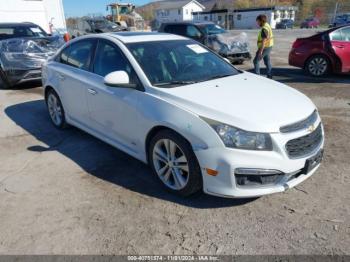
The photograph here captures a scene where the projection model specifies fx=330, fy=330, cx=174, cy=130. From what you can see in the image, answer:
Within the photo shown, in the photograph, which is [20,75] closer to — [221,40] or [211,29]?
[221,40]

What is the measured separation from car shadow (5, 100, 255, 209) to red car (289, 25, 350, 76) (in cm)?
672

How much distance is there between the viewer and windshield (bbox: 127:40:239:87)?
367cm

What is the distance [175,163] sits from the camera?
10.8 ft

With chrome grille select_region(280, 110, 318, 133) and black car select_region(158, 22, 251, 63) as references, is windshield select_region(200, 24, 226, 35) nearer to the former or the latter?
black car select_region(158, 22, 251, 63)

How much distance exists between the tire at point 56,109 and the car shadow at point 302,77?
589 cm

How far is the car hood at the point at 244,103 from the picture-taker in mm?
2912

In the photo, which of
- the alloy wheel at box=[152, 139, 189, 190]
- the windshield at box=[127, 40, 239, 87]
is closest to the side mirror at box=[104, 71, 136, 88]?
the windshield at box=[127, 40, 239, 87]

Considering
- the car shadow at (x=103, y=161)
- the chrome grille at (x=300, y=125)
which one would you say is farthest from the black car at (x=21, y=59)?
the chrome grille at (x=300, y=125)

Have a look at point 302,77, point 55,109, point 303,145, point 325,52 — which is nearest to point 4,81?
point 55,109

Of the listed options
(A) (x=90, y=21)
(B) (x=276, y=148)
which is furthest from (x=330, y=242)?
(A) (x=90, y=21)

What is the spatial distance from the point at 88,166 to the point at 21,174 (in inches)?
31.8

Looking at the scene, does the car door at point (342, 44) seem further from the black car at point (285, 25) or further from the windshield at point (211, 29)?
the black car at point (285, 25)

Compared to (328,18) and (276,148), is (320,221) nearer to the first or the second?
(276,148)

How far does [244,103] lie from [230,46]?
29.7 ft
